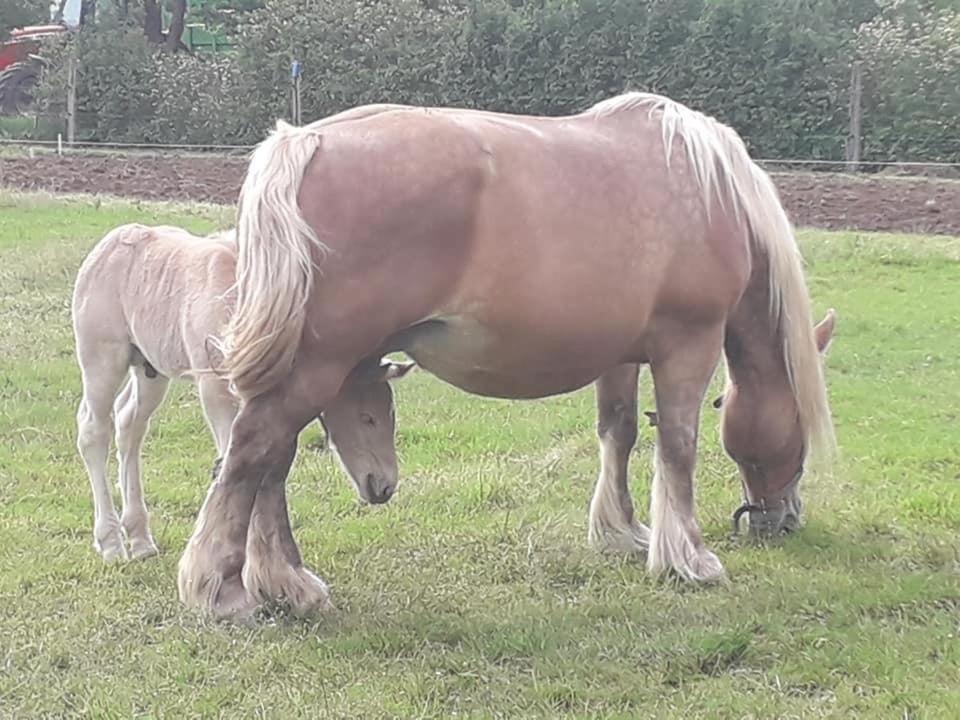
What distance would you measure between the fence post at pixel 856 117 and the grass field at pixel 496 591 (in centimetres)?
1382

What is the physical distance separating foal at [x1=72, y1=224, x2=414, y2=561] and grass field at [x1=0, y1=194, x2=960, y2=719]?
0.34 metres

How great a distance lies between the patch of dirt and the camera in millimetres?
14648

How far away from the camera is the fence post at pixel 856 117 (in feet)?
69.9

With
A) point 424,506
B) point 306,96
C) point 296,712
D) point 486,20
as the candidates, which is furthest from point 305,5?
point 296,712

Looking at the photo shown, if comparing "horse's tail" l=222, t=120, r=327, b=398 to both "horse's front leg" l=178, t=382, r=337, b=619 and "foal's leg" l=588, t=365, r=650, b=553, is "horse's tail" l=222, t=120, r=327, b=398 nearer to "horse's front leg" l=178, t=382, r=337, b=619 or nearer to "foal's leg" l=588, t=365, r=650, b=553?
"horse's front leg" l=178, t=382, r=337, b=619

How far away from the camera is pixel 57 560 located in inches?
201

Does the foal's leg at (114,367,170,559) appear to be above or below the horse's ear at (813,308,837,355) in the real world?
below

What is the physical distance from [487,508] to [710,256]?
1764mm

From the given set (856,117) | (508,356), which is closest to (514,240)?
(508,356)

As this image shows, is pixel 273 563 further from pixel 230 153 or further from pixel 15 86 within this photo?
pixel 15 86

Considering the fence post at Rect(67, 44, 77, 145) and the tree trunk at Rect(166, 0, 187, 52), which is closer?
the fence post at Rect(67, 44, 77, 145)

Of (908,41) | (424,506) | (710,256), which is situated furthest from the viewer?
(908,41)

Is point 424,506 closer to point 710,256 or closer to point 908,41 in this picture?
point 710,256

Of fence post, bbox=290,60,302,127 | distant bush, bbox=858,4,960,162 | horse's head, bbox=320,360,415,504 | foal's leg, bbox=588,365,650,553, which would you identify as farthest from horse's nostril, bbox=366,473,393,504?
distant bush, bbox=858,4,960,162
